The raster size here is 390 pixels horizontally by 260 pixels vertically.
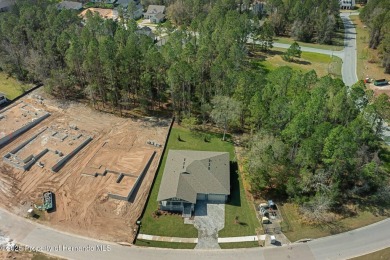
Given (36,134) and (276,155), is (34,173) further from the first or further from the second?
(276,155)

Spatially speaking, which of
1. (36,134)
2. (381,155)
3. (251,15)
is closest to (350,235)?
(381,155)

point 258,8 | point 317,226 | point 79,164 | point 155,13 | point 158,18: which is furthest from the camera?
point 258,8

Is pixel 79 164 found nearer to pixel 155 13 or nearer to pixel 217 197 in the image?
pixel 217 197

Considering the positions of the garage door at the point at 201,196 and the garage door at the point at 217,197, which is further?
the garage door at the point at 201,196

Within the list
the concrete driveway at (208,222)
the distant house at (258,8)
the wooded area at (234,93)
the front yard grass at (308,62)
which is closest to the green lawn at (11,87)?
the wooded area at (234,93)

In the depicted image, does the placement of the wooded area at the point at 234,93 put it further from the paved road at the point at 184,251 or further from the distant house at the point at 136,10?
the distant house at the point at 136,10

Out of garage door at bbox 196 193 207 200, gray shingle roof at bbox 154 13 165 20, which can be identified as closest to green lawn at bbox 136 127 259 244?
garage door at bbox 196 193 207 200

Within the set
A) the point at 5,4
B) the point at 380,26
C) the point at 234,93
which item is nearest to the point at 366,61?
the point at 380,26
